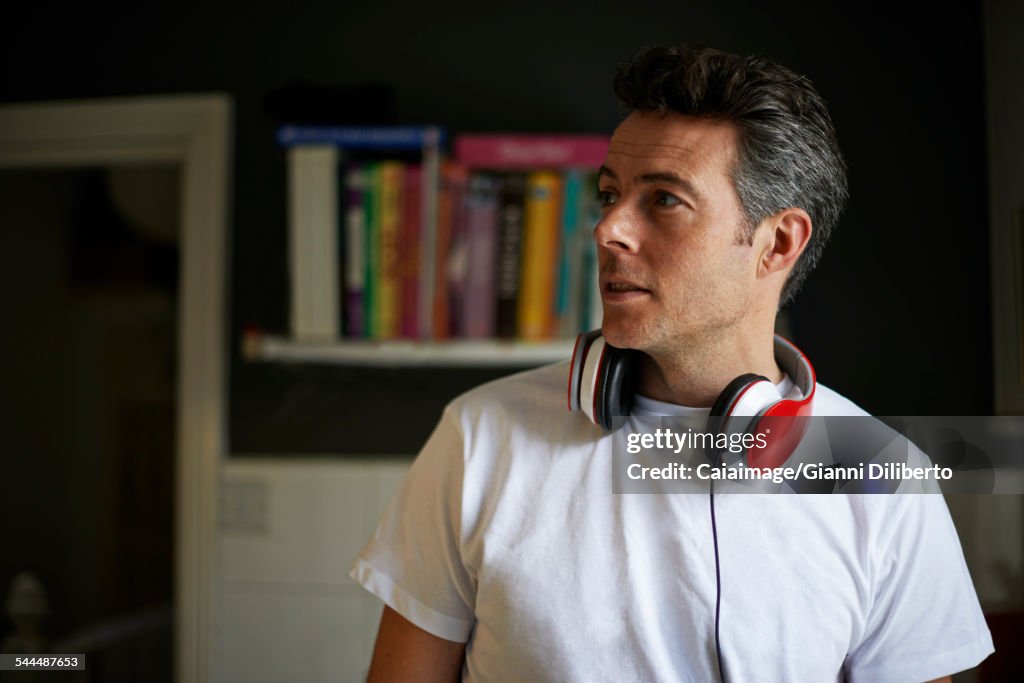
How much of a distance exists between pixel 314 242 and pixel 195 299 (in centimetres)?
39

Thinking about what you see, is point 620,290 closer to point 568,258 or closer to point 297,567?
point 568,258

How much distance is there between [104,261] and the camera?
210cm

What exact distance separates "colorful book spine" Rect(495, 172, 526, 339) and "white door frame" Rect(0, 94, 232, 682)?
63cm

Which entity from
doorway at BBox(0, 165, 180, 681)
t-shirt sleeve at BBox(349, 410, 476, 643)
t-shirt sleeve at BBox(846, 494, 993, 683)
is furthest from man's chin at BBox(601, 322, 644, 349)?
doorway at BBox(0, 165, 180, 681)

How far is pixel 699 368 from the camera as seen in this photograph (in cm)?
104

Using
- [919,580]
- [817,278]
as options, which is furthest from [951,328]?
[919,580]

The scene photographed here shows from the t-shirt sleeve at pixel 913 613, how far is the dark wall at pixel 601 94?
647 millimetres

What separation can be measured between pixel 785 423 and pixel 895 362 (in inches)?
31.6

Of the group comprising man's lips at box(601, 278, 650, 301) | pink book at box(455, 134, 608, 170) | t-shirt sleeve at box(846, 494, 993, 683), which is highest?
pink book at box(455, 134, 608, 170)

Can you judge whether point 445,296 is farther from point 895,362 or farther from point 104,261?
point 104,261

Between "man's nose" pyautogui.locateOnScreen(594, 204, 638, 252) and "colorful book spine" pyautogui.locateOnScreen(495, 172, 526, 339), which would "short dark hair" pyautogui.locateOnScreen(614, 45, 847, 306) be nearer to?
"man's nose" pyautogui.locateOnScreen(594, 204, 638, 252)

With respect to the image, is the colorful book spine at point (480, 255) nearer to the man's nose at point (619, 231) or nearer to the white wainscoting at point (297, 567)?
the white wainscoting at point (297, 567)

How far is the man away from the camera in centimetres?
96

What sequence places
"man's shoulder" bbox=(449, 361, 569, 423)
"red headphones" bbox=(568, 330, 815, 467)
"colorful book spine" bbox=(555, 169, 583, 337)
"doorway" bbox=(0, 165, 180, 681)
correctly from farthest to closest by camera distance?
"doorway" bbox=(0, 165, 180, 681) < "colorful book spine" bbox=(555, 169, 583, 337) < "man's shoulder" bbox=(449, 361, 569, 423) < "red headphones" bbox=(568, 330, 815, 467)
